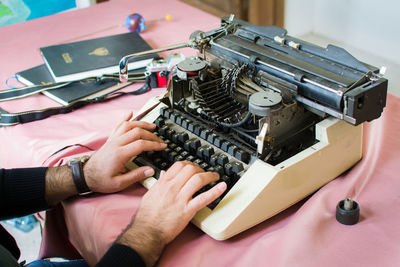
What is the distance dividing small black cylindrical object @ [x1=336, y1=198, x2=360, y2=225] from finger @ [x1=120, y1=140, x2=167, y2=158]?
48 centimetres

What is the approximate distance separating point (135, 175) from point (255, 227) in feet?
1.08

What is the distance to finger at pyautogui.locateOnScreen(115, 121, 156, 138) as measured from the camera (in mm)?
1194

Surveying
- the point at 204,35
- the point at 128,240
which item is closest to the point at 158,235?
the point at 128,240

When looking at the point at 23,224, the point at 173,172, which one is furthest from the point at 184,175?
the point at 23,224

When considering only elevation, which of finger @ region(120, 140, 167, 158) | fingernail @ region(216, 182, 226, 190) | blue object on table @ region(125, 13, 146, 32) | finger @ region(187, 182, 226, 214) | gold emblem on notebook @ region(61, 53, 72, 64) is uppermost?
blue object on table @ region(125, 13, 146, 32)

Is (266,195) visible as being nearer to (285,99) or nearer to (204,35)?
(285,99)

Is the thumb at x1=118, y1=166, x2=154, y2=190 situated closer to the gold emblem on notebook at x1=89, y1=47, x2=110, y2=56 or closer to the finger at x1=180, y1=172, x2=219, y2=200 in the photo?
the finger at x1=180, y1=172, x2=219, y2=200

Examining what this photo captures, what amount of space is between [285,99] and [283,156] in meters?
0.14

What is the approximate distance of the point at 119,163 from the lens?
112 cm

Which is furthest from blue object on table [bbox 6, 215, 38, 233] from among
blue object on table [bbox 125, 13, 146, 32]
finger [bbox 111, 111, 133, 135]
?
finger [bbox 111, 111, 133, 135]

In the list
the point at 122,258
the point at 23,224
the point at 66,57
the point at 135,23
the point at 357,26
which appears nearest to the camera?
the point at 122,258

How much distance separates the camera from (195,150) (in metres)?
1.15

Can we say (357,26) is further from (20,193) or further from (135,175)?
(20,193)

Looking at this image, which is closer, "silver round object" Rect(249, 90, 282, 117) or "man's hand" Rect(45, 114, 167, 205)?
"silver round object" Rect(249, 90, 282, 117)
